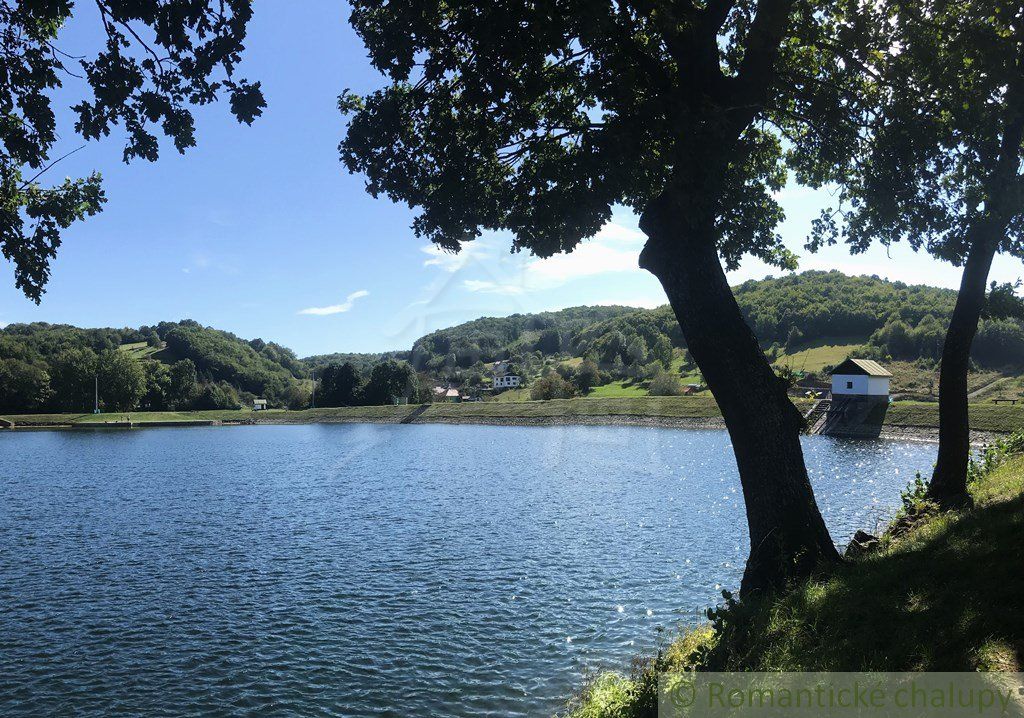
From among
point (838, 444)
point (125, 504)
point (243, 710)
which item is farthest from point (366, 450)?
point (243, 710)

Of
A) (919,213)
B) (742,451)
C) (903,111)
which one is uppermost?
(903,111)

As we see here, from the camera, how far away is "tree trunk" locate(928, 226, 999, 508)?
1584cm

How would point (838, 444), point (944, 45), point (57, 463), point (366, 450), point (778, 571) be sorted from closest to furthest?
point (778, 571) → point (944, 45) → point (57, 463) → point (838, 444) → point (366, 450)

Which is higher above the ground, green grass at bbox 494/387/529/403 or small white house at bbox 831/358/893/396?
small white house at bbox 831/358/893/396

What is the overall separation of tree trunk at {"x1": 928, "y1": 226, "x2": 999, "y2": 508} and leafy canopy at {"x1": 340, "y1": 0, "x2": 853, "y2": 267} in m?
4.51

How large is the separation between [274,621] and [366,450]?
214ft

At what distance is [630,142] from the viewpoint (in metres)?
11.5

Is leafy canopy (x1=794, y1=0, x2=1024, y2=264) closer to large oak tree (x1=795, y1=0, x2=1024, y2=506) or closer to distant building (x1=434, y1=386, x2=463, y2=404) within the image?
large oak tree (x1=795, y1=0, x2=1024, y2=506)

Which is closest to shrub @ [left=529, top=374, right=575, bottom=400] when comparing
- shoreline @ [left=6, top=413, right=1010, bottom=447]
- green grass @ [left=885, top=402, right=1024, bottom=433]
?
shoreline @ [left=6, top=413, right=1010, bottom=447]

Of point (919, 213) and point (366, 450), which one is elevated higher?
point (919, 213)

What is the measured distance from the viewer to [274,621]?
1789 centimetres

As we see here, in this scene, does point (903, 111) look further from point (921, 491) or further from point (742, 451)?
A: point (921, 491)

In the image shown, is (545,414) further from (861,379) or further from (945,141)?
(945,141)
